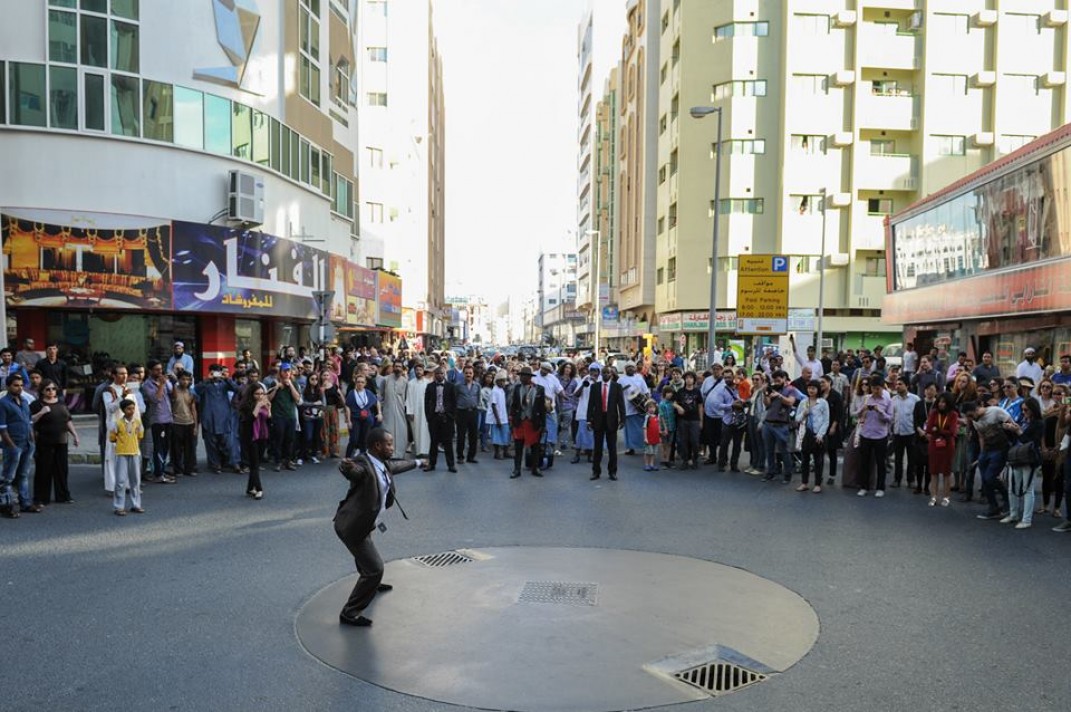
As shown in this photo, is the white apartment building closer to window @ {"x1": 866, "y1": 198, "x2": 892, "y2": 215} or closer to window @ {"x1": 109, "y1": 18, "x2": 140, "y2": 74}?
window @ {"x1": 866, "y1": 198, "x2": 892, "y2": 215}

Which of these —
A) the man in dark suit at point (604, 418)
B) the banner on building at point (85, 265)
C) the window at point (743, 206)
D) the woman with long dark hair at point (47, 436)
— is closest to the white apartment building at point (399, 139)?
the window at point (743, 206)

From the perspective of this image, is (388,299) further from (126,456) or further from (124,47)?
(126,456)

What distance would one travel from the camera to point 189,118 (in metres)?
22.2

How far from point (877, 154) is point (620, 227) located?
28.5 metres

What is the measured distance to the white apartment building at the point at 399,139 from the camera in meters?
58.8

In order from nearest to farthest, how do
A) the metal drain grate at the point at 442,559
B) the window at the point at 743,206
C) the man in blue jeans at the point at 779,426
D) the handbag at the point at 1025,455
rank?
the metal drain grate at the point at 442,559 → the handbag at the point at 1025,455 → the man in blue jeans at the point at 779,426 → the window at the point at 743,206

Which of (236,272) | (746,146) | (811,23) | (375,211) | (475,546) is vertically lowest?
(475,546)

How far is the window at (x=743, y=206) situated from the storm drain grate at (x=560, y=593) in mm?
41044

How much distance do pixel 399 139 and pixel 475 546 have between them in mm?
56534

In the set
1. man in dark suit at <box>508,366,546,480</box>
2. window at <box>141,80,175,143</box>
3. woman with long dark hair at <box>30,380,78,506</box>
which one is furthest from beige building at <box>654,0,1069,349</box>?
woman with long dark hair at <box>30,380,78,506</box>

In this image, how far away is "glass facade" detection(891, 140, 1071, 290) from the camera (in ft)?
54.9

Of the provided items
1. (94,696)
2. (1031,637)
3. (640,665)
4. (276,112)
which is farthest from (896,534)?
(276,112)

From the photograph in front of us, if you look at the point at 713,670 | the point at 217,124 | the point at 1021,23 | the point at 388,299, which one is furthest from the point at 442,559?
the point at 1021,23

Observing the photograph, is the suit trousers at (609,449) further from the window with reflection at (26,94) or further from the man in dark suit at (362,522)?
the window with reflection at (26,94)
